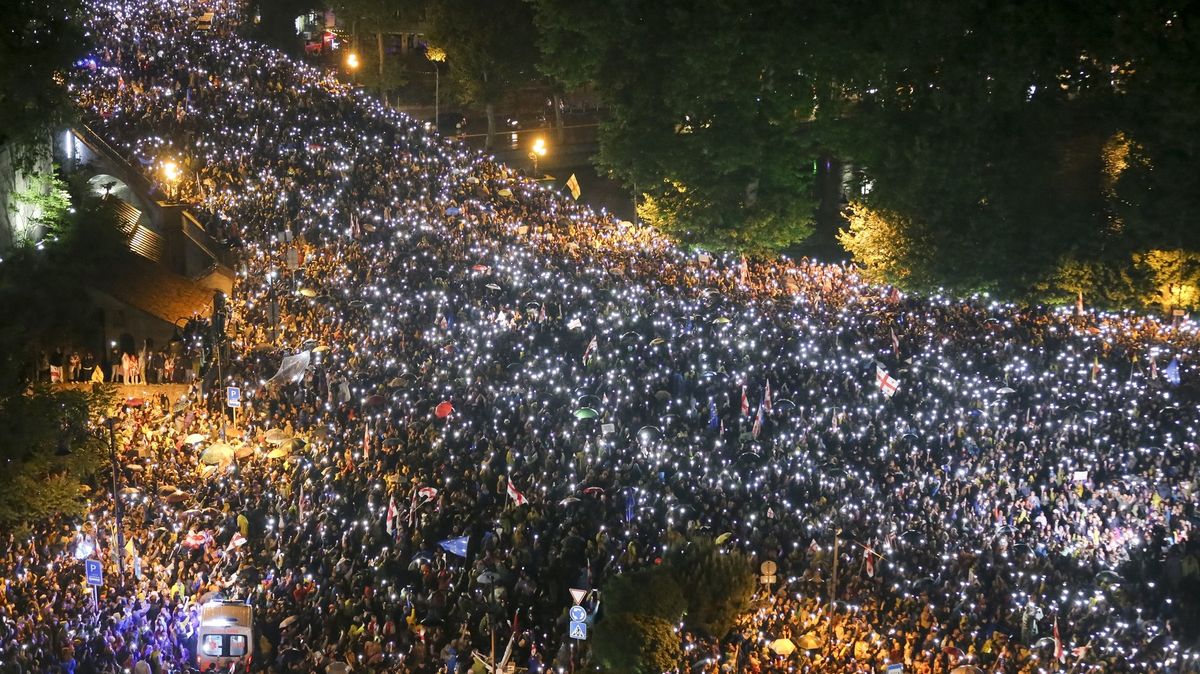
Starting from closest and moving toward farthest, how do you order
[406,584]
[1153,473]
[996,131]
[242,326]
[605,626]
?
[605,626] < [406,584] < [1153,473] < [242,326] < [996,131]

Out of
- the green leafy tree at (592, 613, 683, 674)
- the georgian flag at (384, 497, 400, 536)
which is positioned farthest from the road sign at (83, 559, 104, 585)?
the green leafy tree at (592, 613, 683, 674)

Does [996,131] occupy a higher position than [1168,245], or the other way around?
[996,131]

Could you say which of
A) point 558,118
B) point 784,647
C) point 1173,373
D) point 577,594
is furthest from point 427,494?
point 558,118

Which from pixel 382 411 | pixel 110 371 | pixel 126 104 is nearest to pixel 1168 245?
pixel 382 411

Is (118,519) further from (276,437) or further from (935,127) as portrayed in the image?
(935,127)

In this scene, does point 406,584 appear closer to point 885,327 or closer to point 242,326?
point 242,326

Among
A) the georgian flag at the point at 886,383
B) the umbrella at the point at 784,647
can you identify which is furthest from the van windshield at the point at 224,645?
the georgian flag at the point at 886,383
